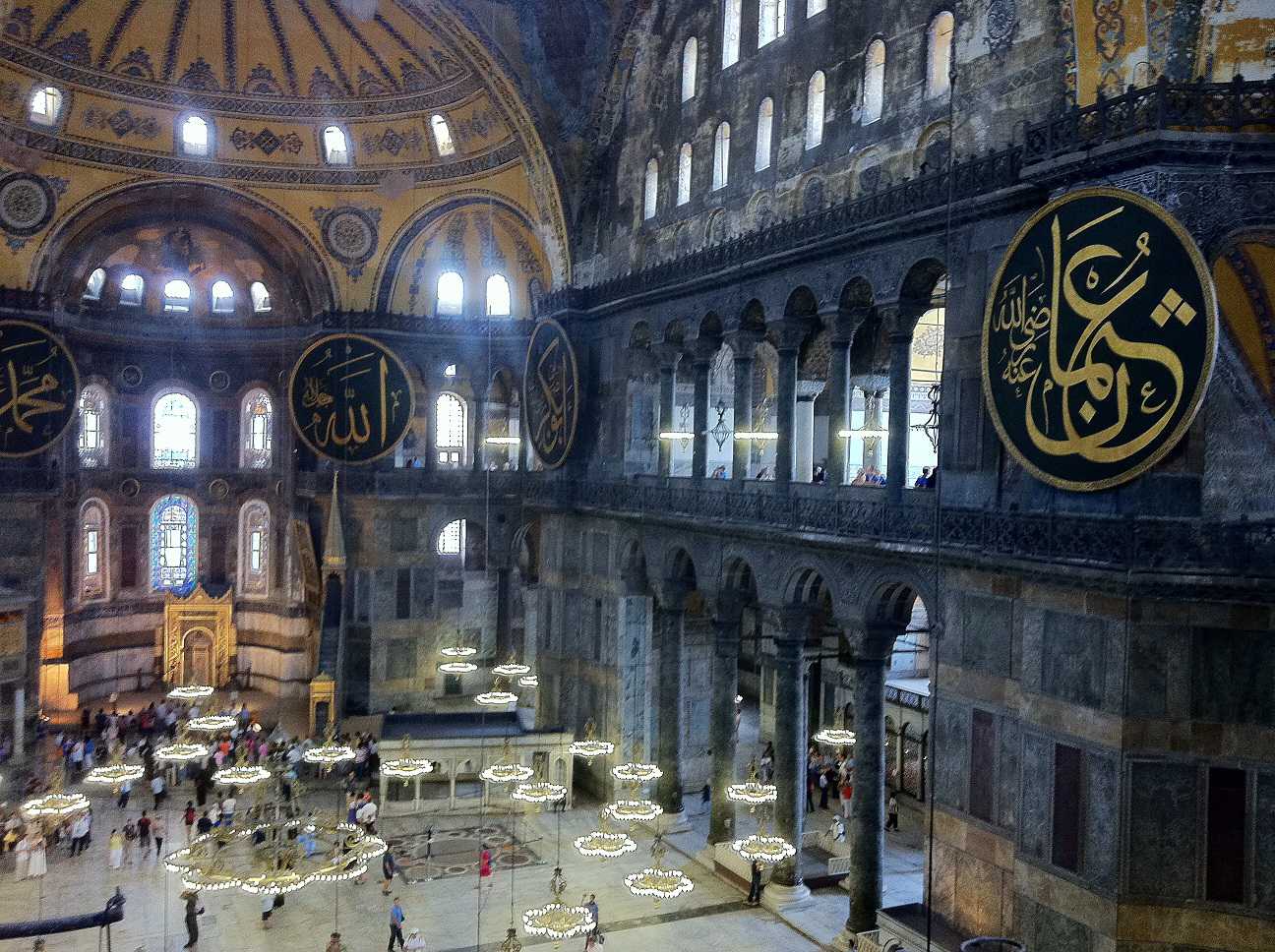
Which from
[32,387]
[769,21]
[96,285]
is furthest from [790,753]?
[96,285]

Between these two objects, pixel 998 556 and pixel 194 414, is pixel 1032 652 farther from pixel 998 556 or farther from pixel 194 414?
pixel 194 414

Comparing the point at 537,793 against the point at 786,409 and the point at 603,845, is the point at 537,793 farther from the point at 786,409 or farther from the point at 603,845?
the point at 786,409

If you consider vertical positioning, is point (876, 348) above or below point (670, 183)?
below

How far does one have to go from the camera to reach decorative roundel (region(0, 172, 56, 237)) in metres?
18.9

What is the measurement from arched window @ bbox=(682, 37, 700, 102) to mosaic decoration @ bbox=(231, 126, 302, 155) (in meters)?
8.59

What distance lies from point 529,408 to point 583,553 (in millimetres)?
2749

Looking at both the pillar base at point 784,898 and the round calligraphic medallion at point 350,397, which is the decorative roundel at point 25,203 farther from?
the pillar base at point 784,898

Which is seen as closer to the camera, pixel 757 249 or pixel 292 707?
pixel 757 249

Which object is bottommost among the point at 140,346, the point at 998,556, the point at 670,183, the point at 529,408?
the point at 998,556

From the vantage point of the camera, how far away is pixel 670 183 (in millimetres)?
16219

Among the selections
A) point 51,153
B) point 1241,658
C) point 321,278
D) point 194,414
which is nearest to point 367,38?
point 321,278

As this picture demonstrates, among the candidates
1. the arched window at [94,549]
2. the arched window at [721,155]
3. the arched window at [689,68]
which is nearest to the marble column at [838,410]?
the arched window at [721,155]

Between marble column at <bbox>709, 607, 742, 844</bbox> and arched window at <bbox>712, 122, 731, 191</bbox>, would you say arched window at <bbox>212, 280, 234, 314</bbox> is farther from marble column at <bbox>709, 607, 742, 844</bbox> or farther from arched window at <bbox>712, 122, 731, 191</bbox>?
marble column at <bbox>709, 607, 742, 844</bbox>

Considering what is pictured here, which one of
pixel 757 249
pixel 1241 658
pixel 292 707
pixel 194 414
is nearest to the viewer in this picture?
pixel 1241 658
